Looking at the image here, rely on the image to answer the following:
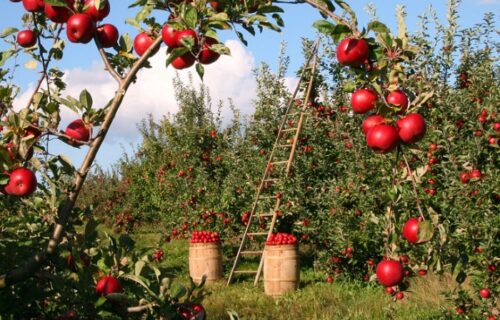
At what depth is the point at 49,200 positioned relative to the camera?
1.68 meters

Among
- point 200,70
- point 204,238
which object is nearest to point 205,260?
point 204,238

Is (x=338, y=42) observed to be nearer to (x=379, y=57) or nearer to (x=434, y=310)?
(x=379, y=57)

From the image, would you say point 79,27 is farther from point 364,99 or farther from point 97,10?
point 364,99

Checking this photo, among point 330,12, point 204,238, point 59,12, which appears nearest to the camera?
point 330,12

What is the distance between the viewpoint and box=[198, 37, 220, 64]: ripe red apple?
4.71 feet

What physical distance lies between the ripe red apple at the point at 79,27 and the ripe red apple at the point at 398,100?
2.43ft

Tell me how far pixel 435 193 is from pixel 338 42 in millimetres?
5002

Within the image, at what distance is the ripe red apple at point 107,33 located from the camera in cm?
158

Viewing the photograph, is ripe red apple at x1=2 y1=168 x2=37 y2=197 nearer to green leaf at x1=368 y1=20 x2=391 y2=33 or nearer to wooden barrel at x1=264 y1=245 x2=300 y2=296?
green leaf at x1=368 y1=20 x2=391 y2=33

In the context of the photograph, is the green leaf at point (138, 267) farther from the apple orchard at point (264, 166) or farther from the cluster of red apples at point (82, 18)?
the cluster of red apples at point (82, 18)

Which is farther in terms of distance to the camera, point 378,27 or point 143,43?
→ point 143,43

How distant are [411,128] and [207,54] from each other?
0.50 metres

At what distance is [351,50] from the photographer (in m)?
1.35

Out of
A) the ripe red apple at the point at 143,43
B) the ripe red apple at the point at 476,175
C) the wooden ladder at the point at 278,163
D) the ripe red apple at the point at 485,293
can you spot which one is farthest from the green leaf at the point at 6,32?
the wooden ladder at the point at 278,163
